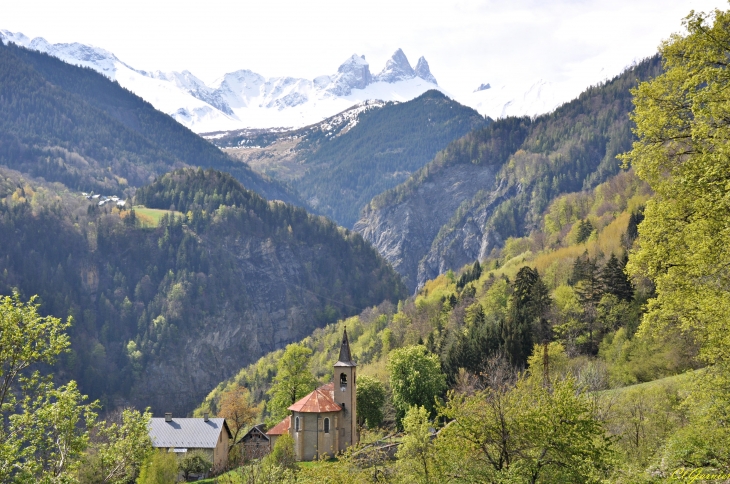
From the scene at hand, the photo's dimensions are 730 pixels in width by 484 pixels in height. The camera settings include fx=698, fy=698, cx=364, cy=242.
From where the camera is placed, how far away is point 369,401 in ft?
240

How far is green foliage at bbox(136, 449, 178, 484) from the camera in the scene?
56.1 metres

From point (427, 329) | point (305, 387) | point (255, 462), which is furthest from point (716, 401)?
point (427, 329)

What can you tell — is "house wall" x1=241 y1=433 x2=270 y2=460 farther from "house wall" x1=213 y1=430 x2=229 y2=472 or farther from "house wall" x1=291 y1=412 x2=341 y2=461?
"house wall" x1=291 y1=412 x2=341 y2=461

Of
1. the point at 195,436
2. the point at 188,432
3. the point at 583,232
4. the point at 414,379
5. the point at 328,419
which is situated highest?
the point at 583,232

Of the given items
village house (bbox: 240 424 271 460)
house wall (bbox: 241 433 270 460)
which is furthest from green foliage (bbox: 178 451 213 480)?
house wall (bbox: 241 433 270 460)

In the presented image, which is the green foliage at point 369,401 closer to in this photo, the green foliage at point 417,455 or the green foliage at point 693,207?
the green foliage at point 417,455

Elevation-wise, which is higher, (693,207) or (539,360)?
(693,207)

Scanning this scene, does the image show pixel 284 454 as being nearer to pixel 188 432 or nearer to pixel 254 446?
pixel 254 446

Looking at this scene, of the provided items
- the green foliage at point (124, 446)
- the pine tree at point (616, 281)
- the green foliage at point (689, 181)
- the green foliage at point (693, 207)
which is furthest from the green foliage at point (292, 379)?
the green foliage at point (689, 181)

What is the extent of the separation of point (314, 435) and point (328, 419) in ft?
6.38

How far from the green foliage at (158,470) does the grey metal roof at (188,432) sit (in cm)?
1229

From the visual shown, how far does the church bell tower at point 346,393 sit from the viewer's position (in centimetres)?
6656

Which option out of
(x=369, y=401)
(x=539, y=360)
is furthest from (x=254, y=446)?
(x=539, y=360)

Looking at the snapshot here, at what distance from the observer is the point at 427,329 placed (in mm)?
107688
